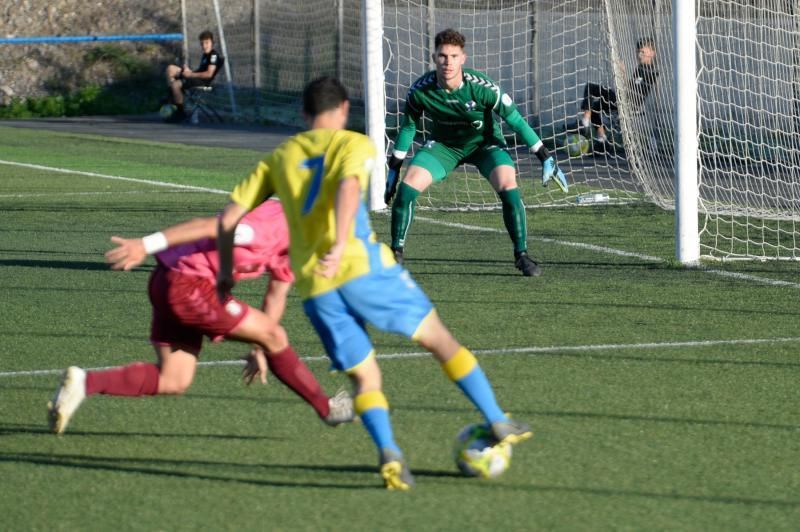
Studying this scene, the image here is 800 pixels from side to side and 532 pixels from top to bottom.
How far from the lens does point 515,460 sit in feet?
18.5

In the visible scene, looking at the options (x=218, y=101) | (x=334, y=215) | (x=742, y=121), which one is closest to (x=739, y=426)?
(x=334, y=215)

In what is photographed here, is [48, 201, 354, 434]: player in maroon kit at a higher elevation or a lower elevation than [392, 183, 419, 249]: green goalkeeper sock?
lower

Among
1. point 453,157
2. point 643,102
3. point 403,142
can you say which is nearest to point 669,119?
point 643,102

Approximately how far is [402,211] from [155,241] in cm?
558

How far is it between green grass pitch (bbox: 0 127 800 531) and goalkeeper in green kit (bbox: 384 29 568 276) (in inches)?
15.7

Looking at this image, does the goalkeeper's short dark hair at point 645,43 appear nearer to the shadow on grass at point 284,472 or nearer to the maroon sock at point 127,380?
the maroon sock at point 127,380

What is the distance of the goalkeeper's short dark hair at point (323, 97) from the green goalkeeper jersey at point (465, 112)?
206 inches

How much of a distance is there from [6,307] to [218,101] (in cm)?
2060

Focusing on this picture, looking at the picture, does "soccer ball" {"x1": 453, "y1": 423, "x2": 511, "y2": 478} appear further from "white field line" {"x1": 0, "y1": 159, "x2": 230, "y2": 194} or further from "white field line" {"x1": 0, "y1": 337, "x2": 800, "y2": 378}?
"white field line" {"x1": 0, "y1": 159, "x2": 230, "y2": 194}

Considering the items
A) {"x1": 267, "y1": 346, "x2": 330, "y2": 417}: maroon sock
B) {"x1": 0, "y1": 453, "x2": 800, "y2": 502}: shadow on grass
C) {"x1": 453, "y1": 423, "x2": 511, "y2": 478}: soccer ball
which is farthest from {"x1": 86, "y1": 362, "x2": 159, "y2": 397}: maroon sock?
{"x1": 453, "y1": 423, "x2": 511, "y2": 478}: soccer ball

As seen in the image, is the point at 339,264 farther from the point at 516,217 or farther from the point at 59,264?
the point at 59,264

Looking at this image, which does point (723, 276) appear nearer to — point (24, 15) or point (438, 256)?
point (438, 256)

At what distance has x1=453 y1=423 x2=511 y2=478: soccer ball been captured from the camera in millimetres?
5309

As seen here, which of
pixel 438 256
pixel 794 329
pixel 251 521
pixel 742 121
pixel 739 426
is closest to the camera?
pixel 251 521
